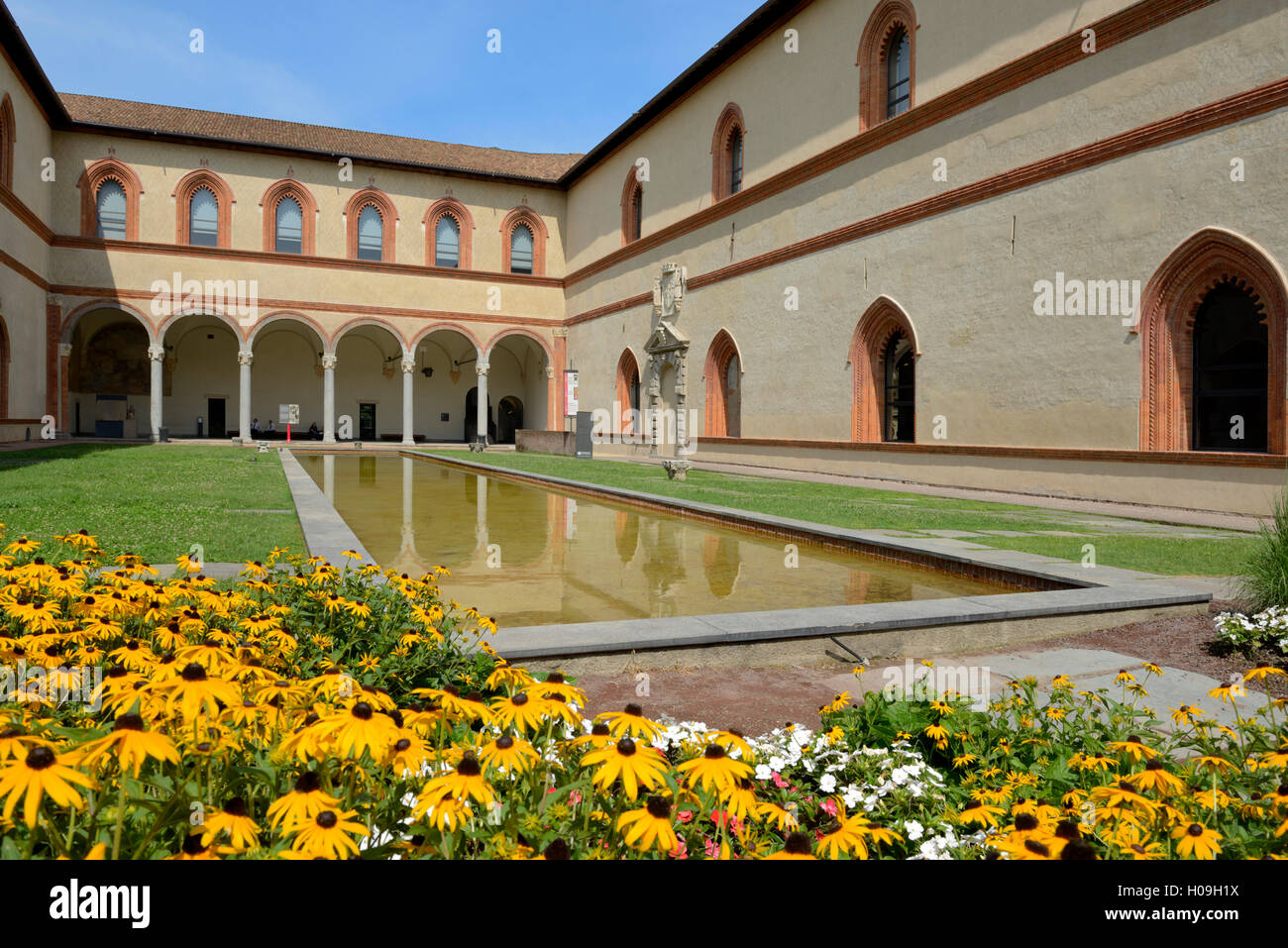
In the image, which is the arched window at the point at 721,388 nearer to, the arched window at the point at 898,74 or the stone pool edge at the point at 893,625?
the arched window at the point at 898,74

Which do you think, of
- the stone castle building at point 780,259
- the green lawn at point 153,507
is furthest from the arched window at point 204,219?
the green lawn at point 153,507

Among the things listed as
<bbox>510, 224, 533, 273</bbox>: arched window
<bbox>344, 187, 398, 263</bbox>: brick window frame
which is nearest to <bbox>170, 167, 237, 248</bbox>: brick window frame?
<bbox>344, 187, 398, 263</bbox>: brick window frame

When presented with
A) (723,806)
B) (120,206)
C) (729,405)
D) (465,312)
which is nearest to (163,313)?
(120,206)

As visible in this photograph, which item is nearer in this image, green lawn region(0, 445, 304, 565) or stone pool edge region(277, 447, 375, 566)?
stone pool edge region(277, 447, 375, 566)

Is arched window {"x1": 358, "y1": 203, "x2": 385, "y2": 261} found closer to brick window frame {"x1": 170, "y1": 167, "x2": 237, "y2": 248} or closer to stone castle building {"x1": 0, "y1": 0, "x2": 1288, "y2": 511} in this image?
stone castle building {"x1": 0, "y1": 0, "x2": 1288, "y2": 511}

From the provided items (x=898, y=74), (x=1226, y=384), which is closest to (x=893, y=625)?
(x=1226, y=384)

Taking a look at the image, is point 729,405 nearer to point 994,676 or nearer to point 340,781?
point 994,676

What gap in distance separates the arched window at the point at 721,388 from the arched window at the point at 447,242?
50.0 ft

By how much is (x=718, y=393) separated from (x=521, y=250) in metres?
15.6

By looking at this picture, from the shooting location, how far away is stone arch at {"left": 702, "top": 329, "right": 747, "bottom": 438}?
25094 mm

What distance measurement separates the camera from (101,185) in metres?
29.8

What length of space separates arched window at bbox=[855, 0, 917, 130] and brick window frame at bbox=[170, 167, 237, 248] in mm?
24470

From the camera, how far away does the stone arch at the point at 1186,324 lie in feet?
38.4

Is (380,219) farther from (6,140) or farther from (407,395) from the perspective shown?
(6,140)
